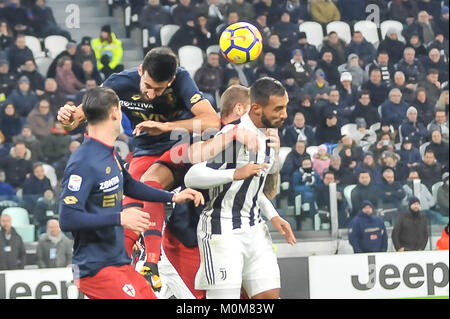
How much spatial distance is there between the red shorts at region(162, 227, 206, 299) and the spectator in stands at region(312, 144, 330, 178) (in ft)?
17.5

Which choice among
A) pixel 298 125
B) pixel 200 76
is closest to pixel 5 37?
pixel 200 76

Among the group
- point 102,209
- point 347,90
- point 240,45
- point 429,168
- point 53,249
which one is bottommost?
point 53,249

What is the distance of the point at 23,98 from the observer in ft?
44.8

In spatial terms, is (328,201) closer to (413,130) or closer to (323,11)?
(413,130)

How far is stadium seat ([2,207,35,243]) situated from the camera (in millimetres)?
10328

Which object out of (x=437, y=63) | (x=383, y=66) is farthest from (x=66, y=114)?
(x=437, y=63)

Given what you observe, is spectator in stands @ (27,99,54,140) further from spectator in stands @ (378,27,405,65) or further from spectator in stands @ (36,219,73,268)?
spectator in stands @ (378,27,405,65)

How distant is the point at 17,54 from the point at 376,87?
6.09 meters

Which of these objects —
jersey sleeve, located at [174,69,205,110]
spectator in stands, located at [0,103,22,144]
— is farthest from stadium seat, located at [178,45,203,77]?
jersey sleeve, located at [174,69,205,110]

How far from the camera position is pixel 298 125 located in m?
13.9

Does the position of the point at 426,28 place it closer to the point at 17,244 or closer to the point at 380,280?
the point at 380,280

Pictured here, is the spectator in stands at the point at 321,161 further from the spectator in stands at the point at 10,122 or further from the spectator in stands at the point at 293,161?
the spectator in stands at the point at 10,122

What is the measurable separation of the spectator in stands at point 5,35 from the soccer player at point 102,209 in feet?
31.7
